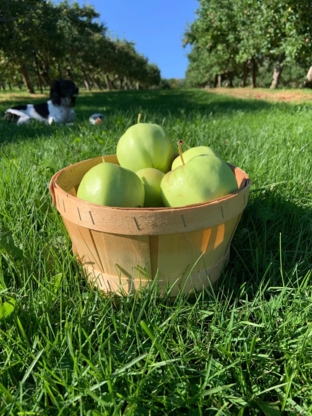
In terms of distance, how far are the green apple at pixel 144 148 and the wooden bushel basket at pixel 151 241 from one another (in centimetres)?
37

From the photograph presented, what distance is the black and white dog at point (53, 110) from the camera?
5.90 meters

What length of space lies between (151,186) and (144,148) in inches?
8.9

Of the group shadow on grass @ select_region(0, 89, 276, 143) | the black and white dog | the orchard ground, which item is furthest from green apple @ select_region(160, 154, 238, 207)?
the orchard ground

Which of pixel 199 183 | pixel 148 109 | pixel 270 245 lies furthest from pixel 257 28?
pixel 199 183

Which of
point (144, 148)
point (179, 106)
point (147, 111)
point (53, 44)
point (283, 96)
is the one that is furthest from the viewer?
point (53, 44)

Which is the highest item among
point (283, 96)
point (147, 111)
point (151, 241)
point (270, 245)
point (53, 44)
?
point (53, 44)

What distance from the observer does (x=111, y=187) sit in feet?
3.91

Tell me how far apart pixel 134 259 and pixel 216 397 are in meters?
0.51

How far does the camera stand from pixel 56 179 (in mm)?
1384

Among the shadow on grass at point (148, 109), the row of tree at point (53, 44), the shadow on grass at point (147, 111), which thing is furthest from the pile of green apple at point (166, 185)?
the row of tree at point (53, 44)

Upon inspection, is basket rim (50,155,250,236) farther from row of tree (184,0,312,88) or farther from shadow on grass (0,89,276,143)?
row of tree (184,0,312,88)

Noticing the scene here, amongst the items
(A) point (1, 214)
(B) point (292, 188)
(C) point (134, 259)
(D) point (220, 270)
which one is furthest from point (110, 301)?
(B) point (292, 188)

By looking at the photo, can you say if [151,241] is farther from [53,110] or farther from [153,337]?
[53,110]

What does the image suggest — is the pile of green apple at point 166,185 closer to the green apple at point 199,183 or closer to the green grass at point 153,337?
the green apple at point 199,183
